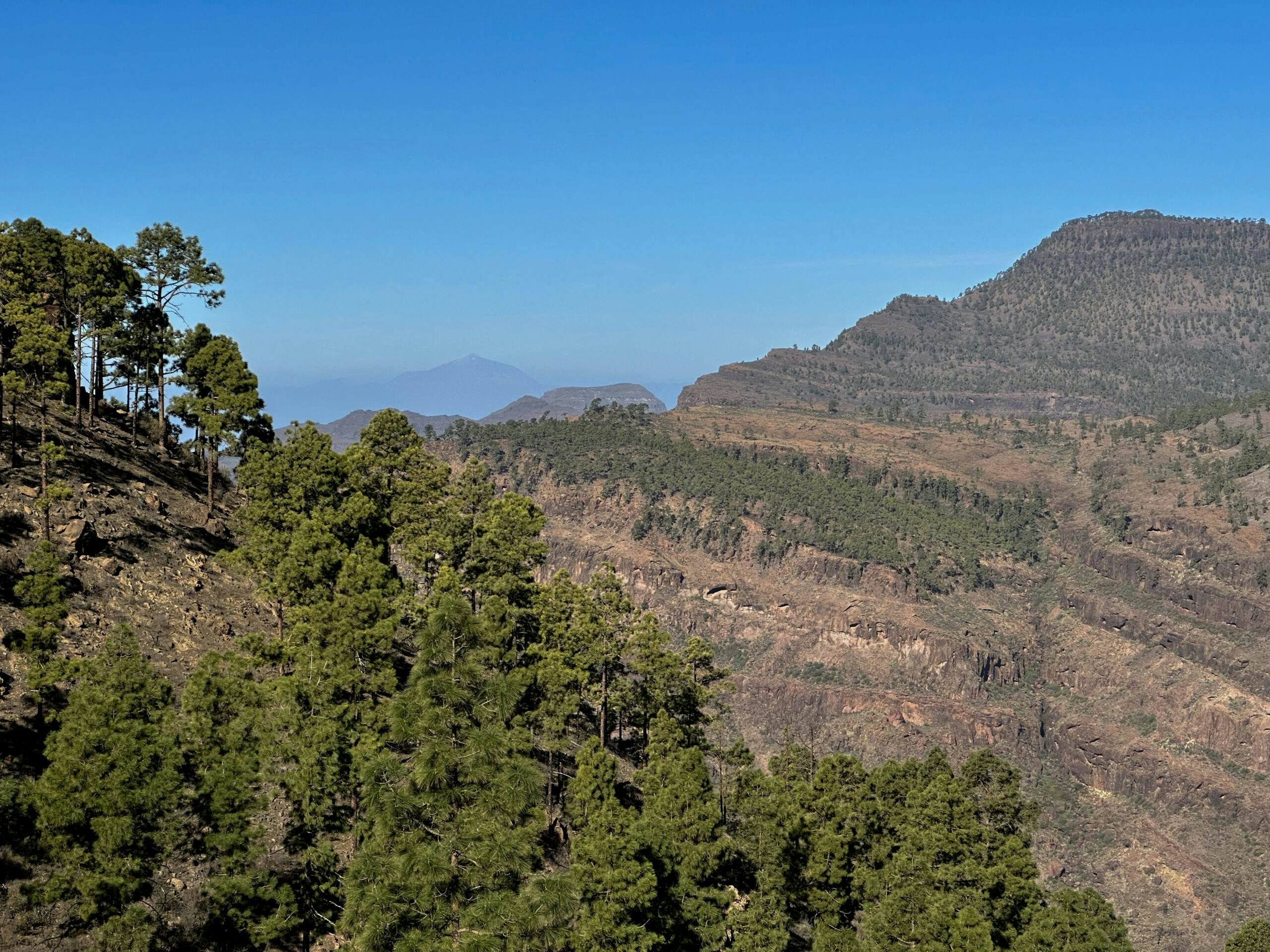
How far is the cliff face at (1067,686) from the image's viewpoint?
128 m

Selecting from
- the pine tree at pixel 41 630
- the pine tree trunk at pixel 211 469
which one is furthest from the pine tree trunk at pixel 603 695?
the pine tree trunk at pixel 211 469

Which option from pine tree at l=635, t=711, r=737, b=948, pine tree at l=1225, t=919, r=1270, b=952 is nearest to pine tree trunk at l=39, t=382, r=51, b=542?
pine tree at l=635, t=711, r=737, b=948

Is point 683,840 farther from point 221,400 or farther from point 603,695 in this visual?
point 221,400

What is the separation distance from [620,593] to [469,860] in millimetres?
36751

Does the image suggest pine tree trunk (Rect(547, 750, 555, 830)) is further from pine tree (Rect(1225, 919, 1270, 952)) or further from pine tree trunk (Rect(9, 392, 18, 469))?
pine tree (Rect(1225, 919, 1270, 952))

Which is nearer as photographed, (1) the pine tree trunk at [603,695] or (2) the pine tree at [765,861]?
(2) the pine tree at [765,861]

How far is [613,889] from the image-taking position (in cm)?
4253

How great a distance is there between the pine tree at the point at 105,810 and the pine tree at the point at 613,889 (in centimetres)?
1555

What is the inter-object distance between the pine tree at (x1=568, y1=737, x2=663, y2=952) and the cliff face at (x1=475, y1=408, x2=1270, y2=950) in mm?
94650

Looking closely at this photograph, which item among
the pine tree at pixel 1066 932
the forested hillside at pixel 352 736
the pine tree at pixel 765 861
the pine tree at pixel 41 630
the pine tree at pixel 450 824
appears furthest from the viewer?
the pine tree at pixel 1066 932

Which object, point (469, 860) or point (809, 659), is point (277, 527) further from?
point (809, 659)

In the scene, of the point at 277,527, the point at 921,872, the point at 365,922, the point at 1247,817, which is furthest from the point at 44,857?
the point at 1247,817

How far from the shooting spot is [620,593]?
62969 millimetres

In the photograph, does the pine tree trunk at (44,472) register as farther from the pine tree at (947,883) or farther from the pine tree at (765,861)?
the pine tree at (947,883)
